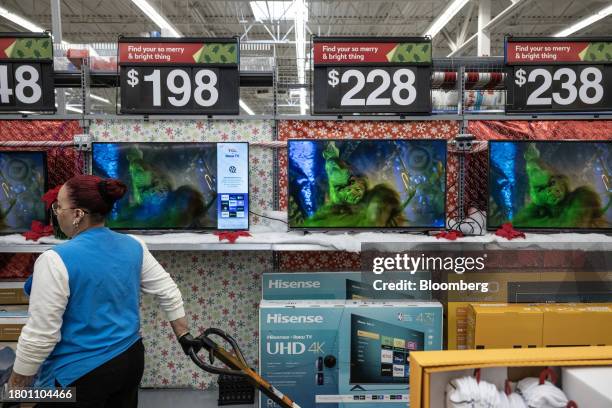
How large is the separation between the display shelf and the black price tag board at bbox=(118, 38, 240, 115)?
88 centimetres

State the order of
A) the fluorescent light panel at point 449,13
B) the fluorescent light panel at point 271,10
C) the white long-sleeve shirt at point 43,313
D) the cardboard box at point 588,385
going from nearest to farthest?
the cardboard box at point 588,385 → the white long-sleeve shirt at point 43,313 → the fluorescent light panel at point 449,13 → the fluorescent light panel at point 271,10

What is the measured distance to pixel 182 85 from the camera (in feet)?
9.64

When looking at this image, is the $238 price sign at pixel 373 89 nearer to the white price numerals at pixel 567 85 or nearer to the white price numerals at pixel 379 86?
the white price numerals at pixel 379 86

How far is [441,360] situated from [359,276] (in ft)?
6.59

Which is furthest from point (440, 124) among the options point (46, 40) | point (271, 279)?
point (46, 40)

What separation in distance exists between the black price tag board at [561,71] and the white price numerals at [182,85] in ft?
6.45

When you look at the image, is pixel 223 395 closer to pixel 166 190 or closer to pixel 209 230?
pixel 209 230

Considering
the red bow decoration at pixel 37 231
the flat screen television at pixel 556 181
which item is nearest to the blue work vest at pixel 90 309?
the red bow decoration at pixel 37 231

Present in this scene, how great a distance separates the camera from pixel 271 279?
9.55ft

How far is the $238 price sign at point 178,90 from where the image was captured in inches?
115

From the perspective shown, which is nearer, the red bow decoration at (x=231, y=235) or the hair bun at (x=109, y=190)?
the hair bun at (x=109, y=190)

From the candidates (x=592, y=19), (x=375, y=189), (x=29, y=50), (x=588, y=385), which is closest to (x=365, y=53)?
(x=375, y=189)

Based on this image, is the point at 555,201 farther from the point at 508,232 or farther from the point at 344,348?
the point at 344,348

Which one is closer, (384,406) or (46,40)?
(384,406)
